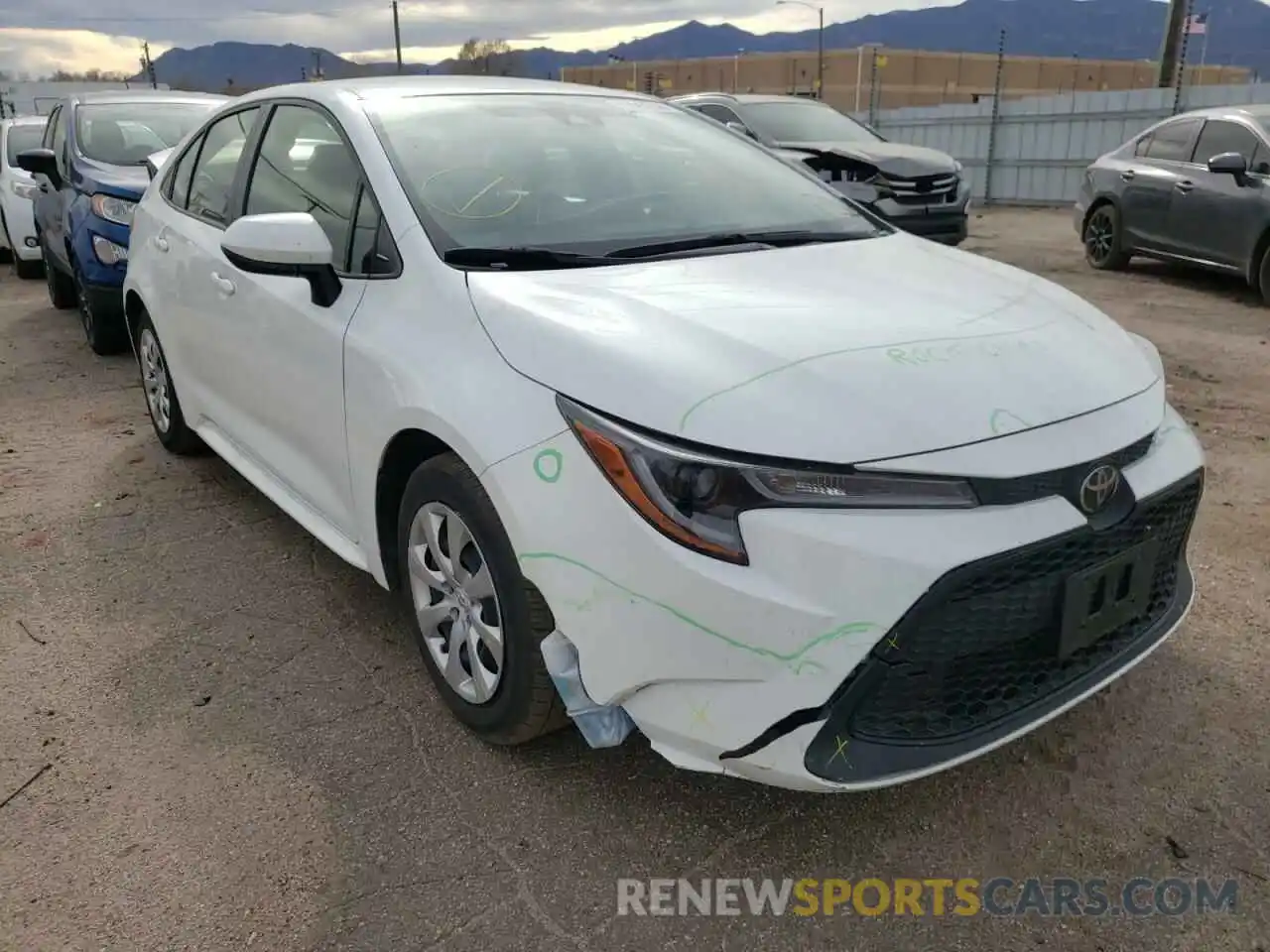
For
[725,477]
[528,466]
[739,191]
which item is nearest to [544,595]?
[528,466]

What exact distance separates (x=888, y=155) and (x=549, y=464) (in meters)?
8.45

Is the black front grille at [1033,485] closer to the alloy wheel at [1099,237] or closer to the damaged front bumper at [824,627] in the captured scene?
the damaged front bumper at [824,627]

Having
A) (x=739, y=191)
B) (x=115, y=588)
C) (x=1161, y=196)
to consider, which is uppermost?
(x=739, y=191)

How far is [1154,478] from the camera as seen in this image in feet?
7.38

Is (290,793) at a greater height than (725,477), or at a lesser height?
lesser

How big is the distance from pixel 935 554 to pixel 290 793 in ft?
5.45

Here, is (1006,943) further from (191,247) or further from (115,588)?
(191,247)

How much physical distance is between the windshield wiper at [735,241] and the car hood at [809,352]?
108mm

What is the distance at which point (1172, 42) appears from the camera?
17.0 m

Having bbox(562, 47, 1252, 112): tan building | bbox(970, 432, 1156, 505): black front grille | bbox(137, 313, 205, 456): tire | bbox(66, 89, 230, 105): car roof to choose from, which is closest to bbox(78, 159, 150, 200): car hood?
bbox(66, 89, 230, 105): car roof

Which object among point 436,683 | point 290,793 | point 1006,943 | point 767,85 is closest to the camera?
point 1006,943

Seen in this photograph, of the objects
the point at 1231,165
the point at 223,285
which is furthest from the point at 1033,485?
the point at 1231,165

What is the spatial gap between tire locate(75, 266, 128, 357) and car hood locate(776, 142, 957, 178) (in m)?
5.94

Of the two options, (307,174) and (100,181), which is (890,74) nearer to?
(100,181)
